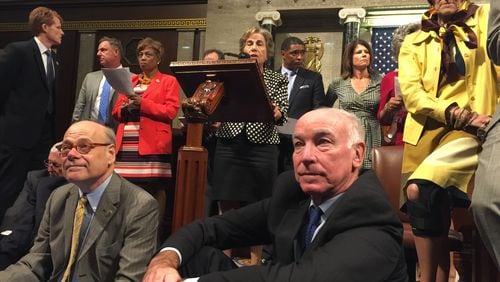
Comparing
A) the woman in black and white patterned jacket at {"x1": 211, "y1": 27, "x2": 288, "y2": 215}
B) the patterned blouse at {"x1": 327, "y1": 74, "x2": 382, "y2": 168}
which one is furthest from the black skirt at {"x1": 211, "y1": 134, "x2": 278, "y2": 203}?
the patterned blouse at {"x1": 327, "y1": 74, "x2": 382, "y2": 168}

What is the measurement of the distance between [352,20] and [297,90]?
7.84 feet

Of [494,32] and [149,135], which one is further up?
[494,32]

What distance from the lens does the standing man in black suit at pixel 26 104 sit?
4.27 m

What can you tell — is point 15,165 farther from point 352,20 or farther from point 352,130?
point 352,20

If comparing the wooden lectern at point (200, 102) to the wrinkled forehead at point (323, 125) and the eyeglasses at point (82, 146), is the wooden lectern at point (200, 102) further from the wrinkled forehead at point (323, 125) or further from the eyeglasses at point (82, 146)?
the wrinkled forehead at point (323, 125)

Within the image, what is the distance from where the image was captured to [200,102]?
Answer: 8.79 feet

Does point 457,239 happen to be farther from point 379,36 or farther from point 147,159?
point 379,36

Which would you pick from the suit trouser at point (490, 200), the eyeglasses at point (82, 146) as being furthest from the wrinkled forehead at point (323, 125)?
the eyeglasses at point (82, 146)

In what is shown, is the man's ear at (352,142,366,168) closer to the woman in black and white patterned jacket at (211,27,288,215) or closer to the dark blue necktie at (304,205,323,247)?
the dark blue necktie at (304,205,323,247)

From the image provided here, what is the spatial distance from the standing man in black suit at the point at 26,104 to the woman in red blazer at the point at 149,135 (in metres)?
0.80

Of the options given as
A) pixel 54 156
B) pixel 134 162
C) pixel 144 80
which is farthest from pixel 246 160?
pixel 54 156

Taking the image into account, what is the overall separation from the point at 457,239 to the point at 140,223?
1.53 m

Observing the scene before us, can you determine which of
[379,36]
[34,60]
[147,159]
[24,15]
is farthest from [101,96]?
[24,15]

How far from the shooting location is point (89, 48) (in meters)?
7.70
